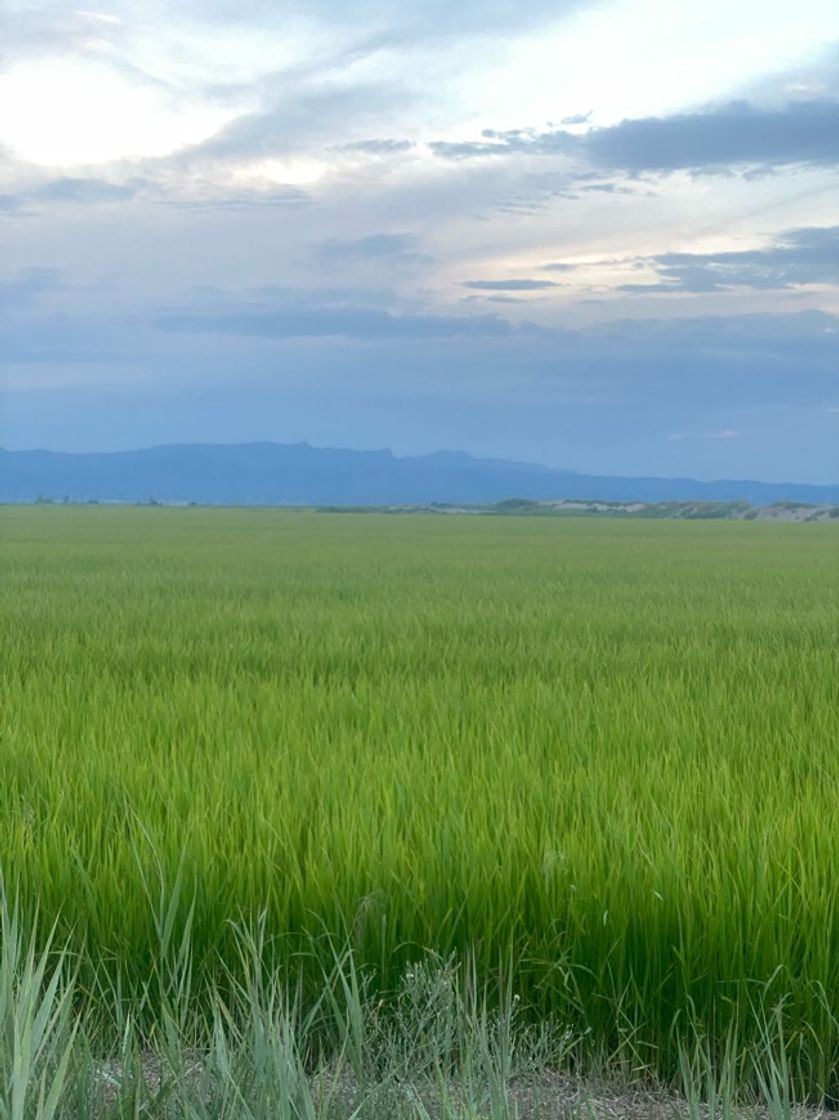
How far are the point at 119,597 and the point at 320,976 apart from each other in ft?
34.5

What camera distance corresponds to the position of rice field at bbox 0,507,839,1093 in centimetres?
226

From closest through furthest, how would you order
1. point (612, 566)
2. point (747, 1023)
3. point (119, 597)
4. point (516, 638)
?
point (747, 1023) < point (516, 638) < point (119, 597) < point (612, 566)

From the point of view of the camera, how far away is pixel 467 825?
279 centimetres

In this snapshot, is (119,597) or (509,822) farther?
(119,597)

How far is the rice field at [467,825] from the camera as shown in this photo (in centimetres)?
226

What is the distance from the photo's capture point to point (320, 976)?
229 cm

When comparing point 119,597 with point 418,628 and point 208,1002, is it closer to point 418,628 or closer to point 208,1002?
point 418,628

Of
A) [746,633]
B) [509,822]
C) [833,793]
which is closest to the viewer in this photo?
[509,822]

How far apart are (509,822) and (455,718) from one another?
174 centimetres

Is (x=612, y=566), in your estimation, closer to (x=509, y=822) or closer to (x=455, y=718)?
(x=455, y=718)

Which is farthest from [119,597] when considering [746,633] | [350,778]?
[350,778]

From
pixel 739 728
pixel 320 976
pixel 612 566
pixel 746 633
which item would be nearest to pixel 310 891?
pixel 320 976

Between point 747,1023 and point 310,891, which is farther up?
point 310,891

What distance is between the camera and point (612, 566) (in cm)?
2014
